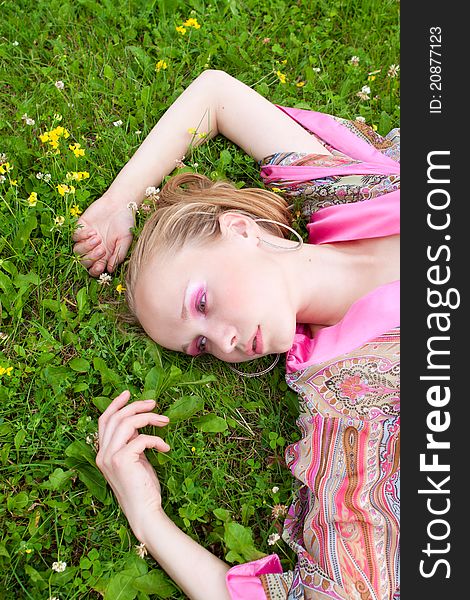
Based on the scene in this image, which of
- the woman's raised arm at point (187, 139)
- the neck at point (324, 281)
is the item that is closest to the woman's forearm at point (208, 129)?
the woman's raised arm at point (187, 139)

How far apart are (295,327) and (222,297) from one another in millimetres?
451

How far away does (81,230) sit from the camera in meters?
3.77

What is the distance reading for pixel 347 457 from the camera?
3.43 m

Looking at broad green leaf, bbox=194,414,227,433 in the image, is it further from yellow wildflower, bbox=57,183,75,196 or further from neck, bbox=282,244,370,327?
yellow wildflower, bbox=57,183,75,196

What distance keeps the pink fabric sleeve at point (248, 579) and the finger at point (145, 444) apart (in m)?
0.62

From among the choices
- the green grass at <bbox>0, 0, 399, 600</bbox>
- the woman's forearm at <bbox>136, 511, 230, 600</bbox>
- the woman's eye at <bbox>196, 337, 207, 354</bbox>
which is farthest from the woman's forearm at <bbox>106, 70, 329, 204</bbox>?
the woman's forearm at <bbox>136, 511, 230, 600</bbox>

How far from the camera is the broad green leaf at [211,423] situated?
3.64 m

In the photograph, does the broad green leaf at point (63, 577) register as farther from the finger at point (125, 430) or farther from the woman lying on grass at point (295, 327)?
the finger at point (125, 430)

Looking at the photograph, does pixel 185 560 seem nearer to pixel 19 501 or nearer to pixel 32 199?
pixel 19 501

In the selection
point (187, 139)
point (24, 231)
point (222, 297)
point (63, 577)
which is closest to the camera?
point (222, 297)

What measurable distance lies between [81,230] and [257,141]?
106 cm

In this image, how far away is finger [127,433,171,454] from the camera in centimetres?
336

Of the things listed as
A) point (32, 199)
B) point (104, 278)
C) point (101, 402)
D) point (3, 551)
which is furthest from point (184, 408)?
point (32, 199)

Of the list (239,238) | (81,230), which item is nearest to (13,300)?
(81,230)
